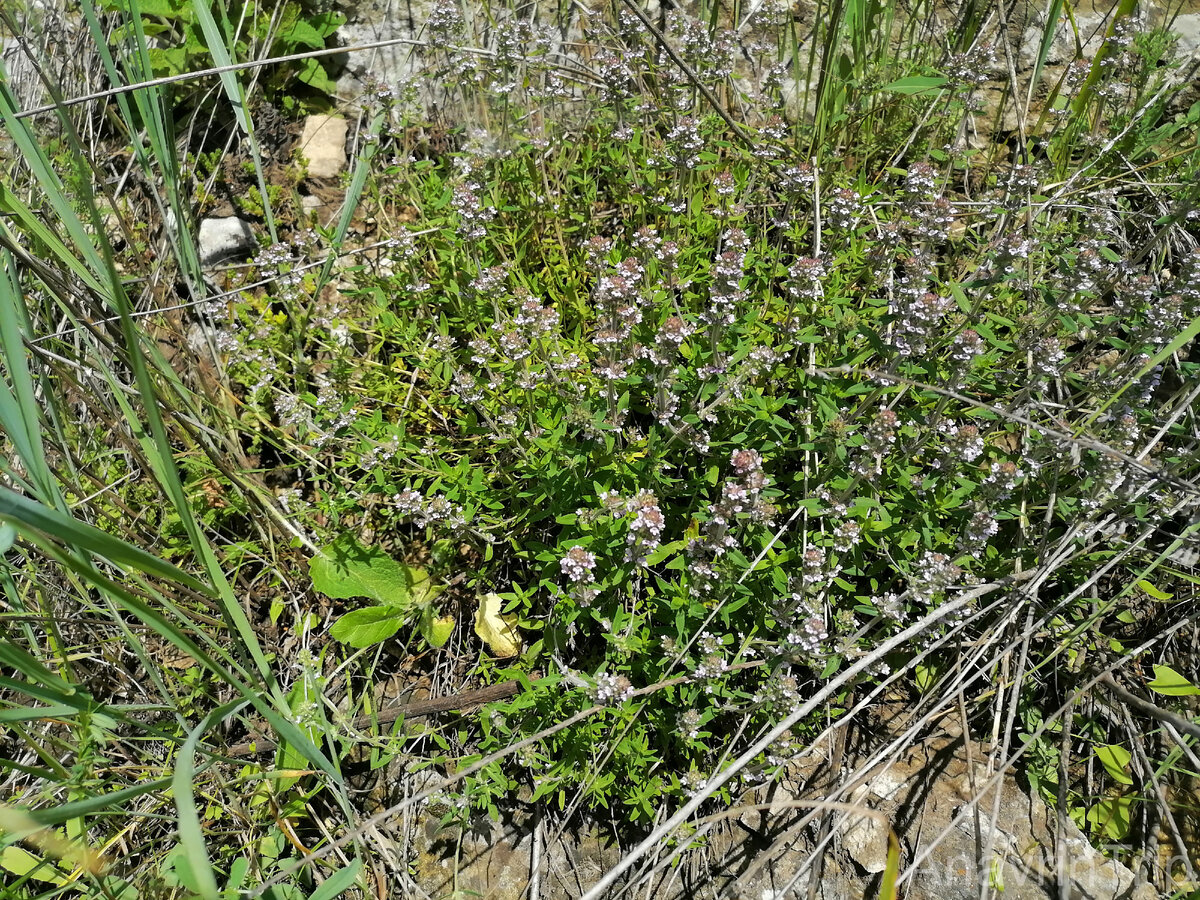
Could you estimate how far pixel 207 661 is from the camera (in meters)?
1.87

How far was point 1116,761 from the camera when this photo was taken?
2998 mm

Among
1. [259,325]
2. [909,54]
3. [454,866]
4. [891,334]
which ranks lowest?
[454,866]

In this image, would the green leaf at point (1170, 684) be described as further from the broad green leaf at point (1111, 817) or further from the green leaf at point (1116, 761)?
the broad green leaf at point (1111, 817)

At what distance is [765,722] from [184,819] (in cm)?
219

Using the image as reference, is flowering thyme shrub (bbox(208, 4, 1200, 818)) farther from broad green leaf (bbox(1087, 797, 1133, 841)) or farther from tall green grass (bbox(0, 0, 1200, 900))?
broad green leaf (bbox(1087, 797, 1133, 841))

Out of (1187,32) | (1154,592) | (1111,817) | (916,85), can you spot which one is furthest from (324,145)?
(1111,817)

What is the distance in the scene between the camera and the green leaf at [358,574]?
11.7 ft

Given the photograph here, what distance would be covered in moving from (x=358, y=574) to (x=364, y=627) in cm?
24

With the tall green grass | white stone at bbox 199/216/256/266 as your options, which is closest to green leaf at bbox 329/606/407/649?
the tall green grass

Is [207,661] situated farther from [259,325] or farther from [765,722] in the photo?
[259,325]

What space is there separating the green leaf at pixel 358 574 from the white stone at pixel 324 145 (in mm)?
2728

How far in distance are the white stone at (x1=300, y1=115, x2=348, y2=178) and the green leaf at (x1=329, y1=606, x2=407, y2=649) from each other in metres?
3.04

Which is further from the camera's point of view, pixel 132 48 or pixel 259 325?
pixel 132 48

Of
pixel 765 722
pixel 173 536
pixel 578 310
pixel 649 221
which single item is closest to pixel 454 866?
pixel 765 722
